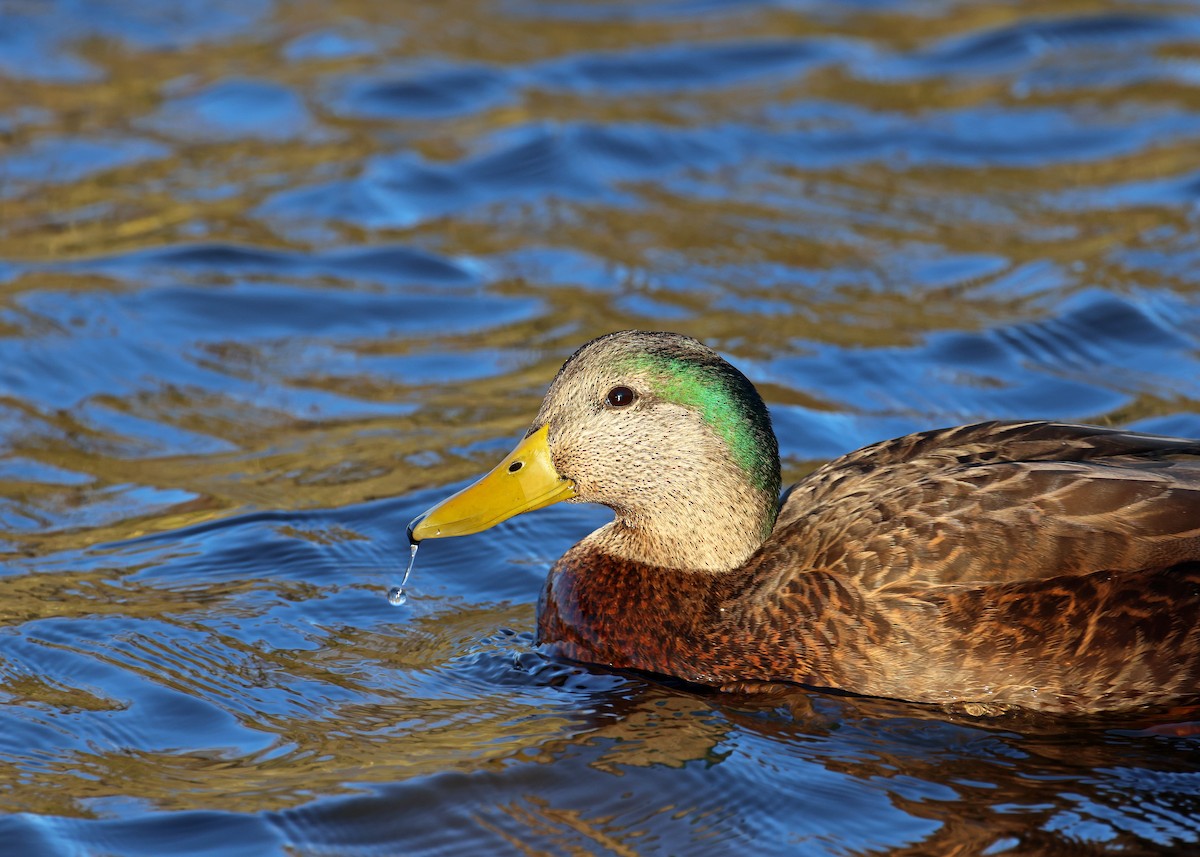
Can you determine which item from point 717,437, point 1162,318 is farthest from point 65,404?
point 1162,318

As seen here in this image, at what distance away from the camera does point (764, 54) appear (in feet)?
47.2

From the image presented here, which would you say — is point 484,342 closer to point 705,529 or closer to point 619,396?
point 619,396

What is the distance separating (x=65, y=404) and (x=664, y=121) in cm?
548

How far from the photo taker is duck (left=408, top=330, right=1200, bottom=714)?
6031mm

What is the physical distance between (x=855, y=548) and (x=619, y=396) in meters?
1.04

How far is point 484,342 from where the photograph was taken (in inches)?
399

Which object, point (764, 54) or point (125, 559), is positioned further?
point (764, 54)

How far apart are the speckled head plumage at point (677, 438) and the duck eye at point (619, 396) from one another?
12 mm

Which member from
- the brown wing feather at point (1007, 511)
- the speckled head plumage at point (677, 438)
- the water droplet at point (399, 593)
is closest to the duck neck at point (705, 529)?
the speckled head plumage at point (677, 438)

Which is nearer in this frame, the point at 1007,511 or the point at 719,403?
the point at 1007,511

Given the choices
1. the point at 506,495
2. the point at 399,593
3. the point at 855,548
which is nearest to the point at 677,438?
the point at 506,495

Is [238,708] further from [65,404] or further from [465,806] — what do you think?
[65,404]

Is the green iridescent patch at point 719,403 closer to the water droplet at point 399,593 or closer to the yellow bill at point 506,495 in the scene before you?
the yellow bill at point 506,495

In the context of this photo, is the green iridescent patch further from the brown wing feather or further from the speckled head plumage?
the brown wing feather
